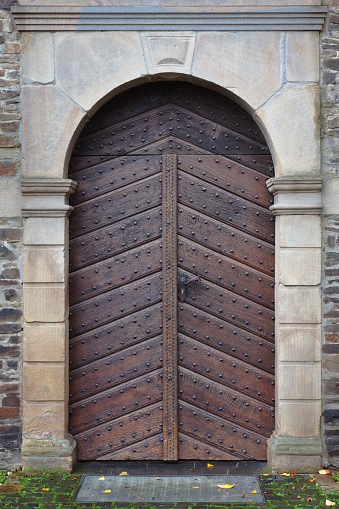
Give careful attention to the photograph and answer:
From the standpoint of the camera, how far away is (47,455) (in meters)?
4.04

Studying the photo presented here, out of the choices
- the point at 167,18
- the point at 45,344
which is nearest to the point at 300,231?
the point at 167,18

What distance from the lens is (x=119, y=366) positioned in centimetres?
426

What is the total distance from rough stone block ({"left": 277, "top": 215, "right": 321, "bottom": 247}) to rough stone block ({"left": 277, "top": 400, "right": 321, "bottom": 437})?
115 centimetres

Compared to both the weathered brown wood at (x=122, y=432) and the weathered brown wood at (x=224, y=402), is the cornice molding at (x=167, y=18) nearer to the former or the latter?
the weathered brown wood at (x=224, y=402)

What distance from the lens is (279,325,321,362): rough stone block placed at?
4062 mm

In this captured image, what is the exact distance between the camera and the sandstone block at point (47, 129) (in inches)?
160

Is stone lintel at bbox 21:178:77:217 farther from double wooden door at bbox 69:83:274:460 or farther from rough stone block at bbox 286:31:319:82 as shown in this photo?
rough stone block at bbox 286:31:319:82

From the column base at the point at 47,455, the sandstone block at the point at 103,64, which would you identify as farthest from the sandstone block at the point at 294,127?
the column base at the point at 47,455

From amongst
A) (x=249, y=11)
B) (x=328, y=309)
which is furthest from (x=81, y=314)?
(x=249, y=11)

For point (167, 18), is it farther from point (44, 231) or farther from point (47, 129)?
point (44, 231)

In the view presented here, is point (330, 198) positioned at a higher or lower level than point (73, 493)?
higher

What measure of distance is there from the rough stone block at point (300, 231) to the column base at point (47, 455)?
7.08 ft

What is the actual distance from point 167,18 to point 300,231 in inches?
71.2

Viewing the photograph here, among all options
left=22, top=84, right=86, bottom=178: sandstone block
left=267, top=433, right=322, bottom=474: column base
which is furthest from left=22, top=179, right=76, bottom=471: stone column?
left=267, top=433, right=322, bottom=474: column base
